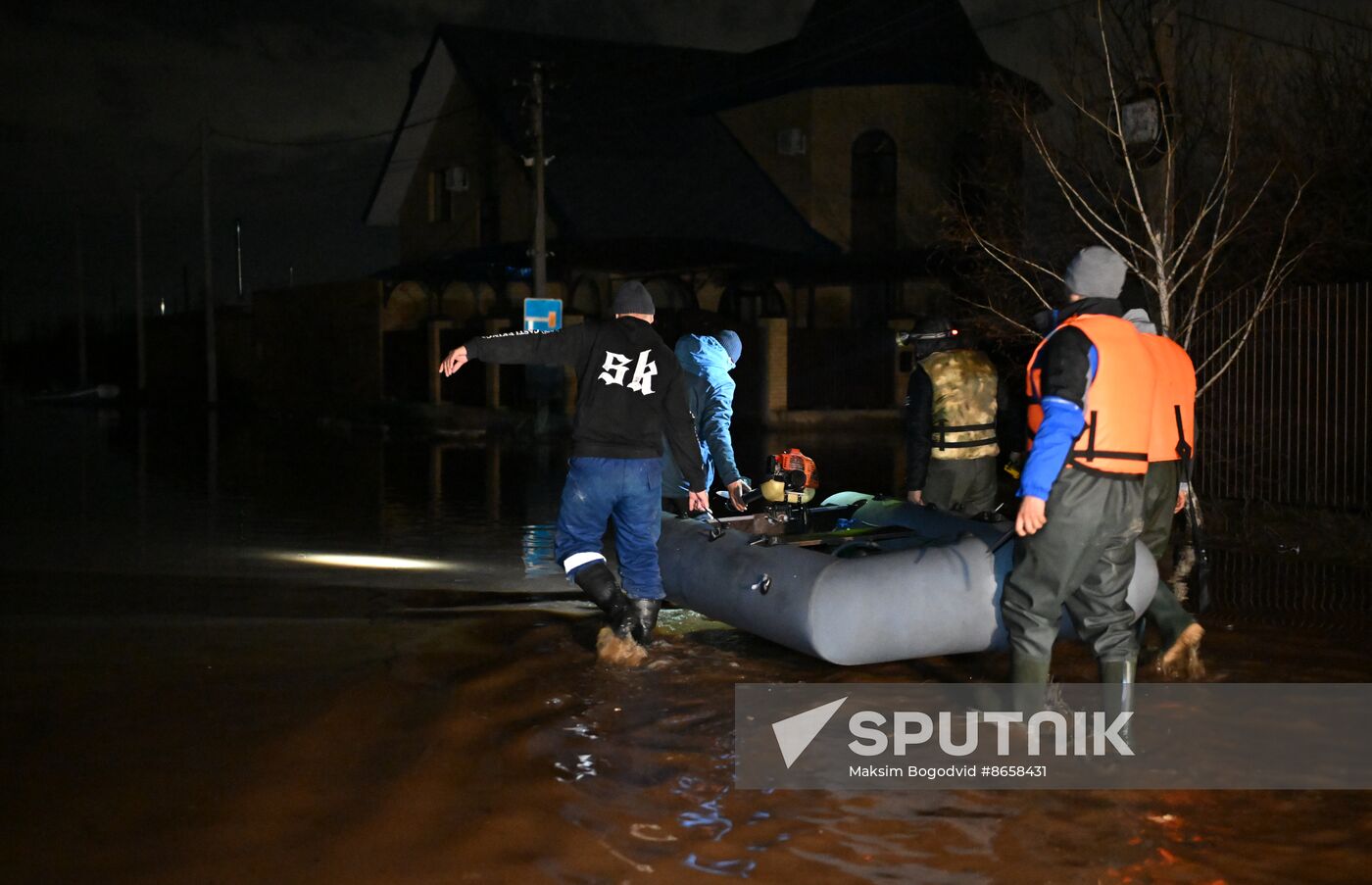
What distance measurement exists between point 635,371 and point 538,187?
19.9m

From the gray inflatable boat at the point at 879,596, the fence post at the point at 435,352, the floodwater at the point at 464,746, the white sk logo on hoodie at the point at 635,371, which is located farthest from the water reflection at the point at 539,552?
the fence post at the point at 435,352

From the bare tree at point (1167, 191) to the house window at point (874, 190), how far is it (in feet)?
63.9

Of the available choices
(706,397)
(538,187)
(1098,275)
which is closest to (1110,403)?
(1098,275)

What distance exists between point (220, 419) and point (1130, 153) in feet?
92.5

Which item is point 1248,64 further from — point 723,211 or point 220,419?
point 220,419

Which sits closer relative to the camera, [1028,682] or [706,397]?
[1028,682]

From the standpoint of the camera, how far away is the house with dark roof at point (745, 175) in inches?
1335

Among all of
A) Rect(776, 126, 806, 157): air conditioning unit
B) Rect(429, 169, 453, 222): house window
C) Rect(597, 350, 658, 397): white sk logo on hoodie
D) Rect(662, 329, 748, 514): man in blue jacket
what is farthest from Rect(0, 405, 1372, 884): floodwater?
Rect(429, 169, 453, 222): house window

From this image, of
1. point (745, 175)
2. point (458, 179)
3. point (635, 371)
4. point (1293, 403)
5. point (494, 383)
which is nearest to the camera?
point (635, 371)

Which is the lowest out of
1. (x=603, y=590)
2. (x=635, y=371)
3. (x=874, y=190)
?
(x=603, y=590)

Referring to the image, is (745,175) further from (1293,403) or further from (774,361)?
(1293,403)

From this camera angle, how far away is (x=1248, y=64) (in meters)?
13.3

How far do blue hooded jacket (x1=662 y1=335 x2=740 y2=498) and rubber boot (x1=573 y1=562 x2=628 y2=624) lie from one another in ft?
5.59

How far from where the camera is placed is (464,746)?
18.9 feet
